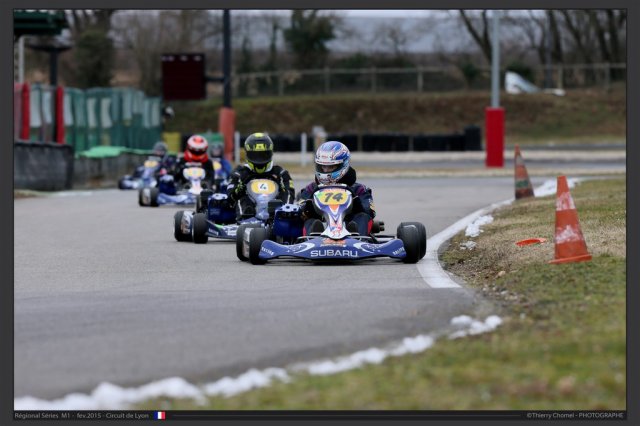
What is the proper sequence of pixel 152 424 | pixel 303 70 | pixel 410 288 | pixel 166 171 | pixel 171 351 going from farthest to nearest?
pixel 303 70
pixel 166 171
pixel 410 288
pixel 171 351
pixel 152 424

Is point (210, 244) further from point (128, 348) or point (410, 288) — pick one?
point (128, 348)

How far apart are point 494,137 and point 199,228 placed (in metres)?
27.7

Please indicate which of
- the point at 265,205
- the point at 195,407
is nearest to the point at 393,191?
the point at 265,205

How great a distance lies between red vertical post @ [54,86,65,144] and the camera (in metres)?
35.3

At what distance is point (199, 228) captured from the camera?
1739cm

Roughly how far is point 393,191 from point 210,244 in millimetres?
12952

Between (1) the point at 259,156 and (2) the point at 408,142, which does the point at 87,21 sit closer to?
(2) the point at 408,142

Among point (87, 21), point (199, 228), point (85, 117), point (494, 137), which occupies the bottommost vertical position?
point (199, 228)

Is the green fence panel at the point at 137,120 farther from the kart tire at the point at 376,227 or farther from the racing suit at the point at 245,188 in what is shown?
the kart tire at the point at 376,227

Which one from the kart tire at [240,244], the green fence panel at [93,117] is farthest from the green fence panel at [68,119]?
the kart tire at [240,244]

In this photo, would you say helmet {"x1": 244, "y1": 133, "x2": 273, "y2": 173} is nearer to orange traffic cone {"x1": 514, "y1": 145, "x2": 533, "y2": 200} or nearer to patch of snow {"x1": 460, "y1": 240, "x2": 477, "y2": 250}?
patch of snow {"x1": 460, "y1": 240, "x2": 477, "y2": 250}

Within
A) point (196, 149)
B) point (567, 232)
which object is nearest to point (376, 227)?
point (567, 232)

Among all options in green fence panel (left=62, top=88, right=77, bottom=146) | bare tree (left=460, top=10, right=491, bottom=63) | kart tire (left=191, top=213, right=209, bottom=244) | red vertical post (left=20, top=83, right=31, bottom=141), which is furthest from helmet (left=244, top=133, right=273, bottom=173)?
bare tree (left=460, top=10, right=491, bottom=63)

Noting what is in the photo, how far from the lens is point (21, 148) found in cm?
3058
